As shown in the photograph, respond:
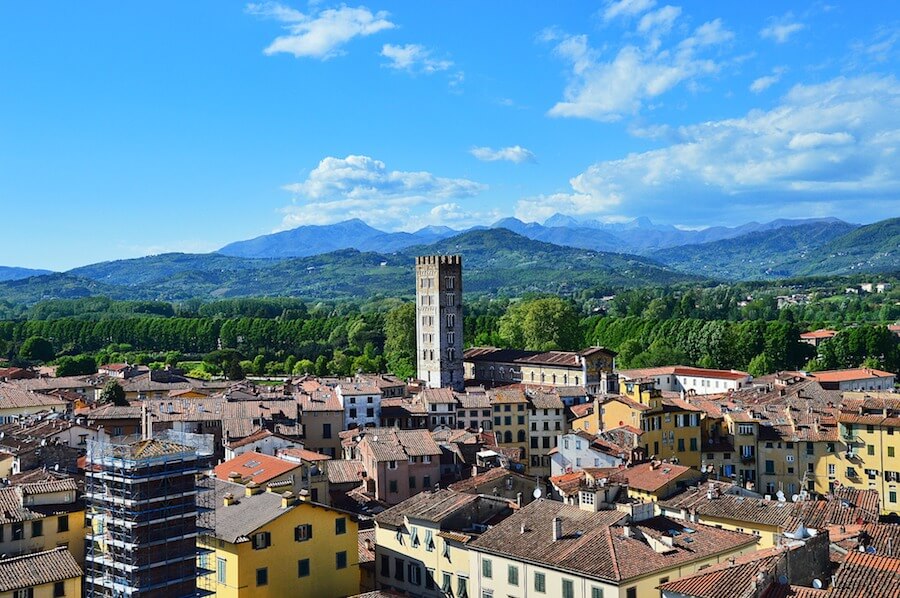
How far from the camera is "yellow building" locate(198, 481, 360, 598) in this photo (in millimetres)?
31484

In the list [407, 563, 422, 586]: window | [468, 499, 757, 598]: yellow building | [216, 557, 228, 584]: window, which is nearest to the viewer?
[468, 499, 757, 598]: yellow building

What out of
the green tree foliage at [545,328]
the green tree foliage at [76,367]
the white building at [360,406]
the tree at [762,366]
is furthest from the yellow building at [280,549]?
the green tree foliage at [545,328]

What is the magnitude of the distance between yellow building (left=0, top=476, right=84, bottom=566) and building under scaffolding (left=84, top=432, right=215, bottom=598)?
4854 mm

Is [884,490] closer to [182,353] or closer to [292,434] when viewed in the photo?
[292,434]

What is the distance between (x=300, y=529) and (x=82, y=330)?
478ft

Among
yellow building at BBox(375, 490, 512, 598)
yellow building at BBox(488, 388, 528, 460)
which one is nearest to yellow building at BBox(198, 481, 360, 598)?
yellow building at BBox(375, 490, 512, 598)

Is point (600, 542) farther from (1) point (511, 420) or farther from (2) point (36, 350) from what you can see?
(2) point (36, 350)

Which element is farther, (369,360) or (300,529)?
(369,360)

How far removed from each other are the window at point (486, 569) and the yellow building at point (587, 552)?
0.03 metres

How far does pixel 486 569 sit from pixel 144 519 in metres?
11.4

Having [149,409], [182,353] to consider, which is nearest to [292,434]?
[149,409]

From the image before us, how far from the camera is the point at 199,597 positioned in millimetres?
29312

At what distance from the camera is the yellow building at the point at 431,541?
34.2 metres

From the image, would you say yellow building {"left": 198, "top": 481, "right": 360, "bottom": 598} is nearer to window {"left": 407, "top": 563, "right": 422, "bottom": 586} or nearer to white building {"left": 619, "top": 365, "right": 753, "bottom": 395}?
window {"left": 407, "top": 563, "right": 422, "bottom": 586}
